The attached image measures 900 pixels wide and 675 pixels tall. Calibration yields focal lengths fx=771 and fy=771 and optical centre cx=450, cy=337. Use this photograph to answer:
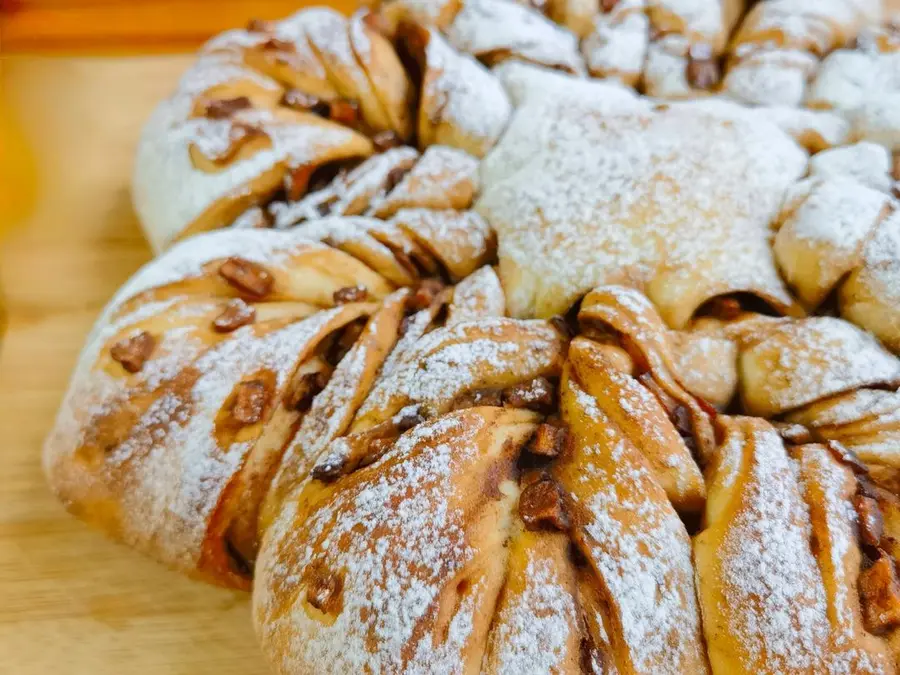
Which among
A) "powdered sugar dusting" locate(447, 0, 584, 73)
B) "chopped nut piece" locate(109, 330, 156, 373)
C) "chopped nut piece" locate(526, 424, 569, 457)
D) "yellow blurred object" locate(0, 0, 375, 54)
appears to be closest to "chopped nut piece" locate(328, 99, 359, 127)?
"powdered sugar dusting" locate(447, 0, 584, 73)

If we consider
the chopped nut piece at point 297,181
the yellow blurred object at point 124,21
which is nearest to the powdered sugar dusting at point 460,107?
the chopped nut piece at point 297,181

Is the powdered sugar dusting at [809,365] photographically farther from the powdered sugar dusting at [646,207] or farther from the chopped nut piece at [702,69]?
the chopped nut piece at [702,69]

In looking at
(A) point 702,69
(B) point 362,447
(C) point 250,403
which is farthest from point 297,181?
(A) point 702,69

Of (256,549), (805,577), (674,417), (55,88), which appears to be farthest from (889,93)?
(55,88)

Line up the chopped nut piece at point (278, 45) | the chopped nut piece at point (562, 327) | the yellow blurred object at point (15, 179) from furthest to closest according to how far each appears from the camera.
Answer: the yellow blurred object at point (15, 179) → the chopped nut piece at point (278, 45) → the chopped nut piece at point (562, 327)

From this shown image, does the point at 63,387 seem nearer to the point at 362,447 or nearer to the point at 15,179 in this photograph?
the point at 15,179

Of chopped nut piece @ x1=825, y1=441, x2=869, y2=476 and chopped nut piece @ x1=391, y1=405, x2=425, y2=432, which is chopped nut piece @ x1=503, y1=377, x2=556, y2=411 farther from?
chopped nut piece @ x1=825, y1=441, x2=869, y2=476
